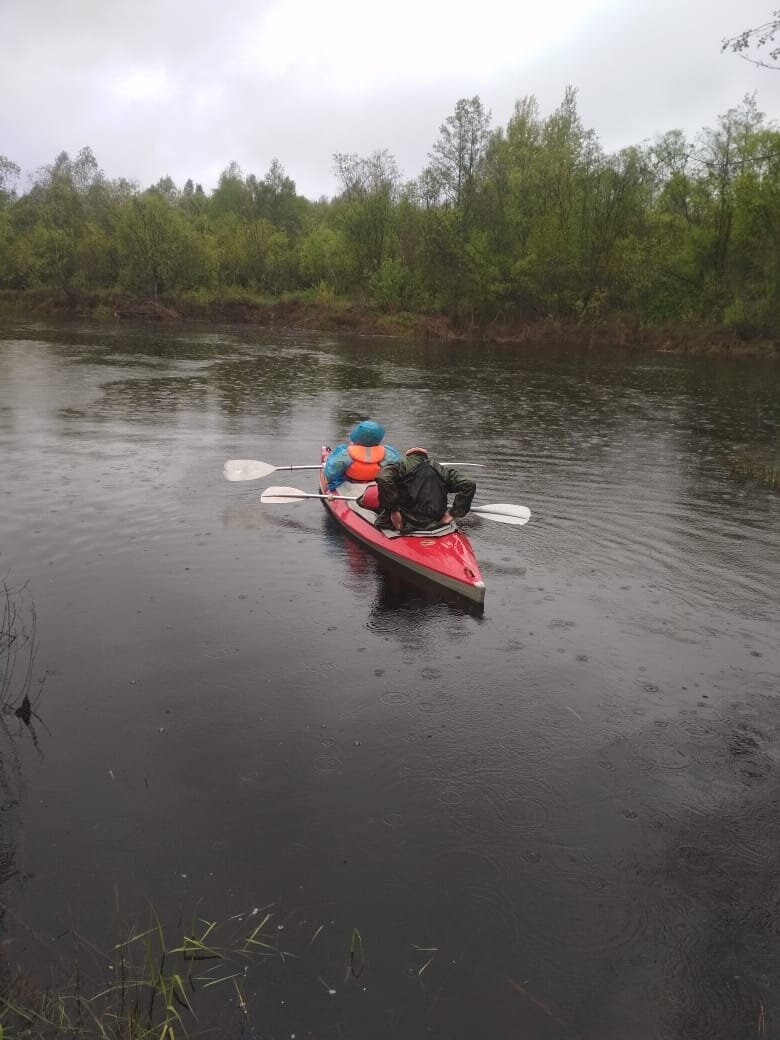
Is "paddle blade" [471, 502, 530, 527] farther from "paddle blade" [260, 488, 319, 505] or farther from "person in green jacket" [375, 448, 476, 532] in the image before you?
"paddle blade" [260, 488, 319, 505]

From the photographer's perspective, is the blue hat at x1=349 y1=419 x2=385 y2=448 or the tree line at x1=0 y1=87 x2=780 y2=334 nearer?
the blue hat at x1=349 y1=419 x2=385 y2=448

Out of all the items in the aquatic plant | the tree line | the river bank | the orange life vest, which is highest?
the tree line

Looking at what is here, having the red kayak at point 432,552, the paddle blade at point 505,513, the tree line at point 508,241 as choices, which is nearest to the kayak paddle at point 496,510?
the paddle blade at point 505,513

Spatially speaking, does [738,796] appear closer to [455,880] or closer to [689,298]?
[455,880]

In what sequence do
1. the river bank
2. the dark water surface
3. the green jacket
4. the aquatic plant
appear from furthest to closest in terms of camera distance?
the river bank → the green jacket → the dark water surface → the aquatic plant

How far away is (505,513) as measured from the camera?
9.90 metres

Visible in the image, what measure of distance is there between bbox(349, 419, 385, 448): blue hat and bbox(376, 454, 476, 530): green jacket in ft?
5.18

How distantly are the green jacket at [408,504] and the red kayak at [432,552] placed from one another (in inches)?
7.2

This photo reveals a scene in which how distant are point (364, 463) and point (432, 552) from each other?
2.51 metres

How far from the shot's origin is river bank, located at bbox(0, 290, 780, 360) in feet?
132

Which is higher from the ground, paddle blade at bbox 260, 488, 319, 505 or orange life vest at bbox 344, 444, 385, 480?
orange life vest at bbox 344, 444, 385, 480

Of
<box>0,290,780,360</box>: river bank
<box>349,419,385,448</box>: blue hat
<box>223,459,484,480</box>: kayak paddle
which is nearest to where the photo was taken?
<box>349,419,385,448</box>: blue hat

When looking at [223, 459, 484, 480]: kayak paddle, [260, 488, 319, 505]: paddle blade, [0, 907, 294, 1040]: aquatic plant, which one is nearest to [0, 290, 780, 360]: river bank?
[223, 459, 484, 480]: kayak paddle

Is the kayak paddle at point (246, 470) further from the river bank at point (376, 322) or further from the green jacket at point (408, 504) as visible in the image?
the river bank at point (376, 322)
